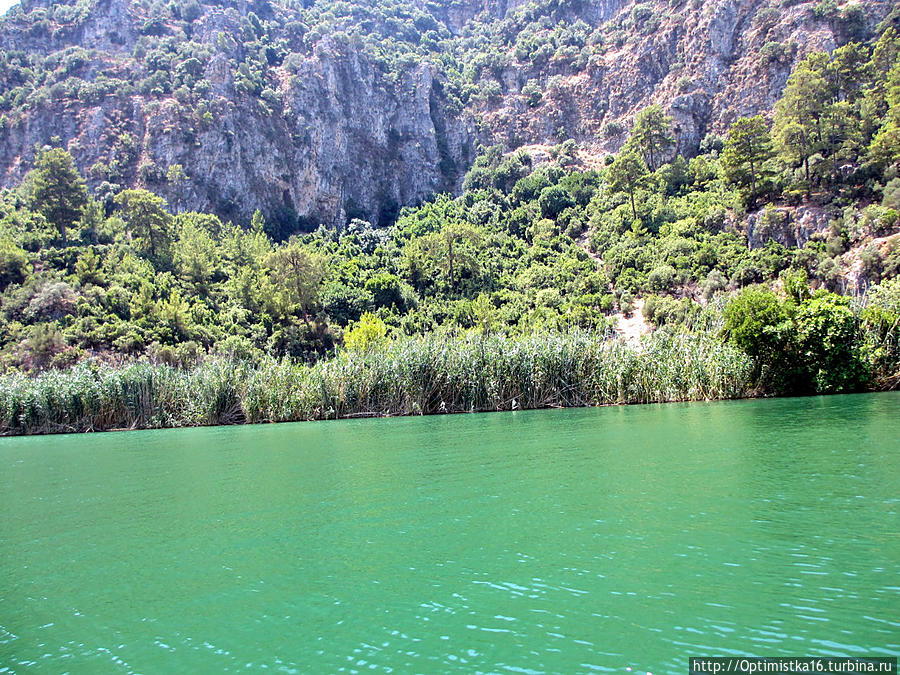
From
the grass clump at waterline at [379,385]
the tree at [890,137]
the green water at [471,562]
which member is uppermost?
the tree at [890,137]

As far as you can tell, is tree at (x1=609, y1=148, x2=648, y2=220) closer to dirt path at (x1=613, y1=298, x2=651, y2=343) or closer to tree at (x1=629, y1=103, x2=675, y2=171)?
tree at (x1=629, y1=103, x2=675, y2=171)

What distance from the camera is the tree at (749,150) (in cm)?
7362

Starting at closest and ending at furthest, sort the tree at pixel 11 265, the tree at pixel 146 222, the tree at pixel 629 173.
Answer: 1. the tree at pixel 11 265
2. the tree at pixel 146 222
3. the tree at pixel 629 173

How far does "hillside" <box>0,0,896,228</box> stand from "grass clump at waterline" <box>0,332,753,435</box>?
67370 mm

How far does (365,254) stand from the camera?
9844 cm

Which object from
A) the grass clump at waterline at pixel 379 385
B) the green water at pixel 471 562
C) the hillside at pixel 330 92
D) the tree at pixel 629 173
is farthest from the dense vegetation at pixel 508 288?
the green water at pixel 471 562

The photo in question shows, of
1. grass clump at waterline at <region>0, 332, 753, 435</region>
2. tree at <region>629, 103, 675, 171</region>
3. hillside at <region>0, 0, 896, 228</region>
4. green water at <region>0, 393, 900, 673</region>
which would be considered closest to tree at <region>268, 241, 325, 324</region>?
hillside at <region>0, 0, 896, 228</region>

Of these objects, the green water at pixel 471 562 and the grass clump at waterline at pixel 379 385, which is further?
the grass clump at waterline at pixel 379 385

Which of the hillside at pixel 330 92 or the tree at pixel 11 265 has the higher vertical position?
the hillside at pixel 330 92

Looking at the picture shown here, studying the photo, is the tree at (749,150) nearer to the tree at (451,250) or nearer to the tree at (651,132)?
the tree at (651,132)

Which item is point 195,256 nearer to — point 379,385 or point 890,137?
point 379,385

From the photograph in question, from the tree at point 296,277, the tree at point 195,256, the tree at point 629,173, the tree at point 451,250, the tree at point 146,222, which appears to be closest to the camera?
the tree at point 296,277

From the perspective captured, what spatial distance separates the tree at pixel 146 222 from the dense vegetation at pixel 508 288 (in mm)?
297

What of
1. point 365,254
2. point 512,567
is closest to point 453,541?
point 512,567
